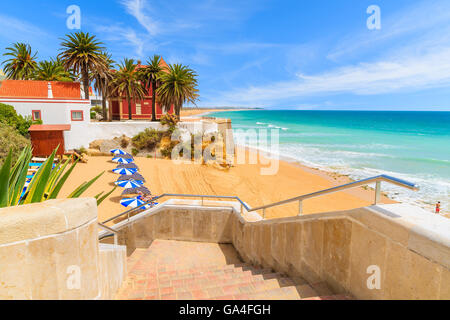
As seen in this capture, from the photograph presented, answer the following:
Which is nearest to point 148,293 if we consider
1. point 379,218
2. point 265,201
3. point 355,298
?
point 355,298

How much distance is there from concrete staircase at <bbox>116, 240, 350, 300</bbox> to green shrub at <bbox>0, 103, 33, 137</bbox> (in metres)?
20.6

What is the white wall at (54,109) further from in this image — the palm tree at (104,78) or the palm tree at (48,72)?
the palm tree at (48,72)

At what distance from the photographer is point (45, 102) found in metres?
24.8

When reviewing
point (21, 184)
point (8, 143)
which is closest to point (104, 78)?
point (8, 143)

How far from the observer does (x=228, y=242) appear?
10461 millimetres

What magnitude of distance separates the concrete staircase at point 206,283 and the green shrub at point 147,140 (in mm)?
19486

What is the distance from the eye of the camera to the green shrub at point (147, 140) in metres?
27.1

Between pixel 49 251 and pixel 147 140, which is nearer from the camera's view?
pixel 49 251

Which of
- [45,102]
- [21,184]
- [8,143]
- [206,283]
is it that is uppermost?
[45,102]

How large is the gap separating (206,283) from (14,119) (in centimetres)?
2590

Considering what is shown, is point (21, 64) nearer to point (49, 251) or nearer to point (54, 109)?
point (54, 109)

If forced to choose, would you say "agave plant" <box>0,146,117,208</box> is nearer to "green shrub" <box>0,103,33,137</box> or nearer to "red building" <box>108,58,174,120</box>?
"green shrub" <box>0,103,33,137</box>

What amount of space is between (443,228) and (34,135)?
27.5m

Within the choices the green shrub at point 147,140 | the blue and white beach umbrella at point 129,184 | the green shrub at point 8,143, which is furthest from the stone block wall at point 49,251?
the green shrub at point 147,140
